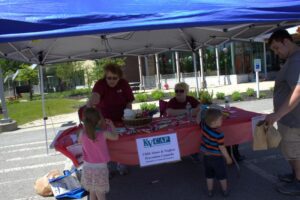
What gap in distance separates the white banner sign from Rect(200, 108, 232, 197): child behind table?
0.36m

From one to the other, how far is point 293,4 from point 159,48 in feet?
14.3

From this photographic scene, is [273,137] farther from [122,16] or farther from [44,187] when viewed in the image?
[44,187]

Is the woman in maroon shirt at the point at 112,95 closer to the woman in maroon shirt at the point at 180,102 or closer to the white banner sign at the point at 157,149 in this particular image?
the woman in maroon shirt at the point at 180,102

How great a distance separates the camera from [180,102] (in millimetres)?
6105

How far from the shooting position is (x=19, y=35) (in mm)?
3568

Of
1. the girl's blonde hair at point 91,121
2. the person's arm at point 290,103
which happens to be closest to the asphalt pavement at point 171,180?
the person's arm at point 290,103

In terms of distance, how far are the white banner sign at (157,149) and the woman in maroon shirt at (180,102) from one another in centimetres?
153

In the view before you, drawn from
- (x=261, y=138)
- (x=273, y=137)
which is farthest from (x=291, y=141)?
(x=261, y=138)

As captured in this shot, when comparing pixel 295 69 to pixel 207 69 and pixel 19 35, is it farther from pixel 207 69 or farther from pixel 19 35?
pixel 207 69

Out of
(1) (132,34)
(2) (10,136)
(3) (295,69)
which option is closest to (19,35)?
(3) (295,69)

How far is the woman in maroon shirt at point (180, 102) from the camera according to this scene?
235 inches

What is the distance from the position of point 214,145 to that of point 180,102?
6.00 ft

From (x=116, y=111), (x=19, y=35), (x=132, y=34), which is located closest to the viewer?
(x=19, y=35)

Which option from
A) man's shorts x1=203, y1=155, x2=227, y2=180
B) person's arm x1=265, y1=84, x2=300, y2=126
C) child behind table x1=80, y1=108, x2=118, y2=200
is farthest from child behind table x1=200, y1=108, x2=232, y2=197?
child behind table x1=80, y1=108, x2=118, y2=200
